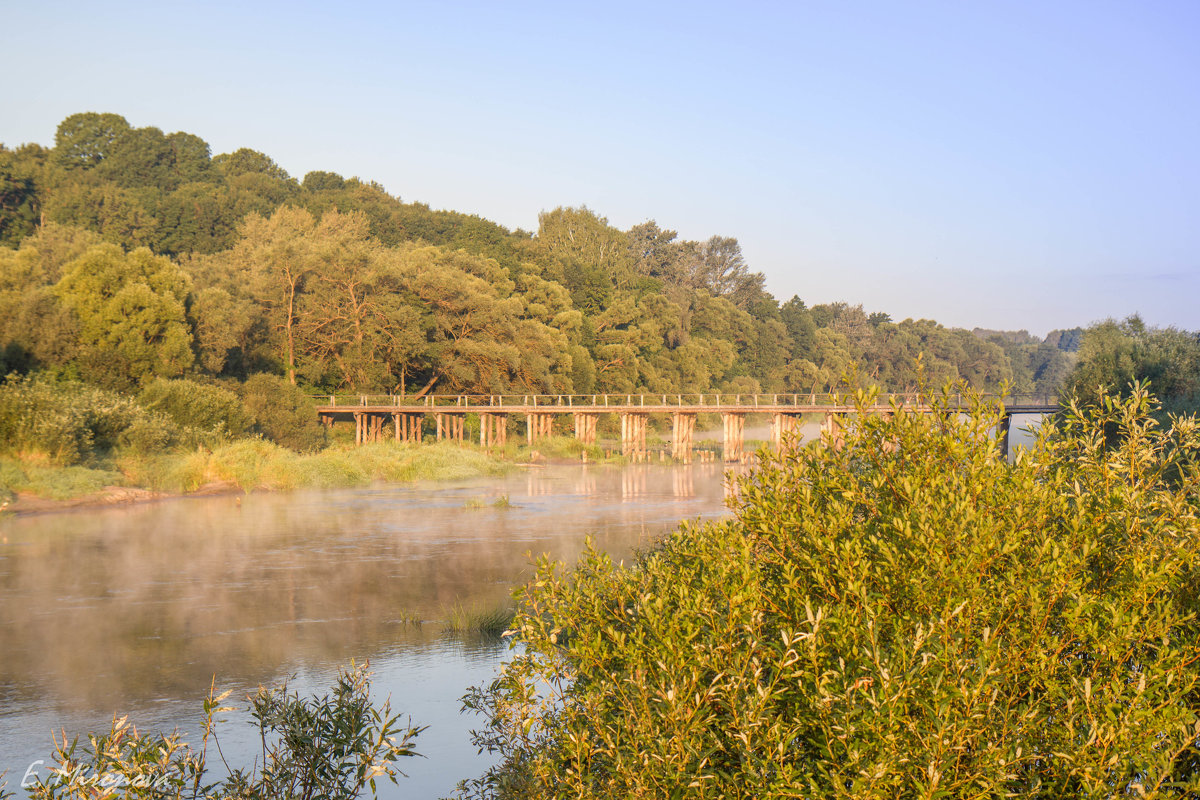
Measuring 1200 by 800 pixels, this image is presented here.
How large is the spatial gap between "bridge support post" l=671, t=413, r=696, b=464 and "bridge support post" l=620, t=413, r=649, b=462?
1.89 meters

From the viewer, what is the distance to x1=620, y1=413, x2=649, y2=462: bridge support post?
2201 inches

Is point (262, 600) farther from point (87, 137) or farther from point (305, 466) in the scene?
point (87, 137)

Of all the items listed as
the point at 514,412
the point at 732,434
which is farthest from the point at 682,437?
the point at 514,412

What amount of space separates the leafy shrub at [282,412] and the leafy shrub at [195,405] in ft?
11.3

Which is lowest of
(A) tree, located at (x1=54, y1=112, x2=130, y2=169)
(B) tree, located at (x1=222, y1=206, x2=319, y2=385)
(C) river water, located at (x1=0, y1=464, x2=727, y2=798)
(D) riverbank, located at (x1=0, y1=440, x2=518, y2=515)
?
(C) river water, located at (x1=0, y1=464, x2=727, y2=798)

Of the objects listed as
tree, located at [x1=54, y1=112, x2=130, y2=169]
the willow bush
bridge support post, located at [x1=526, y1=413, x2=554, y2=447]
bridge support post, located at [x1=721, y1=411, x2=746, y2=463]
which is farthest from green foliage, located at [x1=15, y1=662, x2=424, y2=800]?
tree, located at [x1=54, y1=112, x2=130, y2=169]

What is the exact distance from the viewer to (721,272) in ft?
380

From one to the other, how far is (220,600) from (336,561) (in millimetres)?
4497

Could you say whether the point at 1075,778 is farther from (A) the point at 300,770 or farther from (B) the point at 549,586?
(A) the point at 300,770

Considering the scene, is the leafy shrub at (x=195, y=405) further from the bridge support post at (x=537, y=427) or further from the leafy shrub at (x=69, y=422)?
the bridge support post at (x=537, y=427)

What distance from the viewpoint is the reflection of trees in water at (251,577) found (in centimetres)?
1511

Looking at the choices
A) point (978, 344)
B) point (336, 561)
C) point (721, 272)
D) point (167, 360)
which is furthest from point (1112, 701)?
point (978, 344)

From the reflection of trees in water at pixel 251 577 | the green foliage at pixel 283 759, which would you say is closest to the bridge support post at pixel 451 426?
the reflection of trees in water at pixel 251 577

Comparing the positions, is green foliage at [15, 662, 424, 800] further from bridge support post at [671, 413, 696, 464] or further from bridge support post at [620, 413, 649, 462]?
bridge support post at [620, 413, 649, 462]
